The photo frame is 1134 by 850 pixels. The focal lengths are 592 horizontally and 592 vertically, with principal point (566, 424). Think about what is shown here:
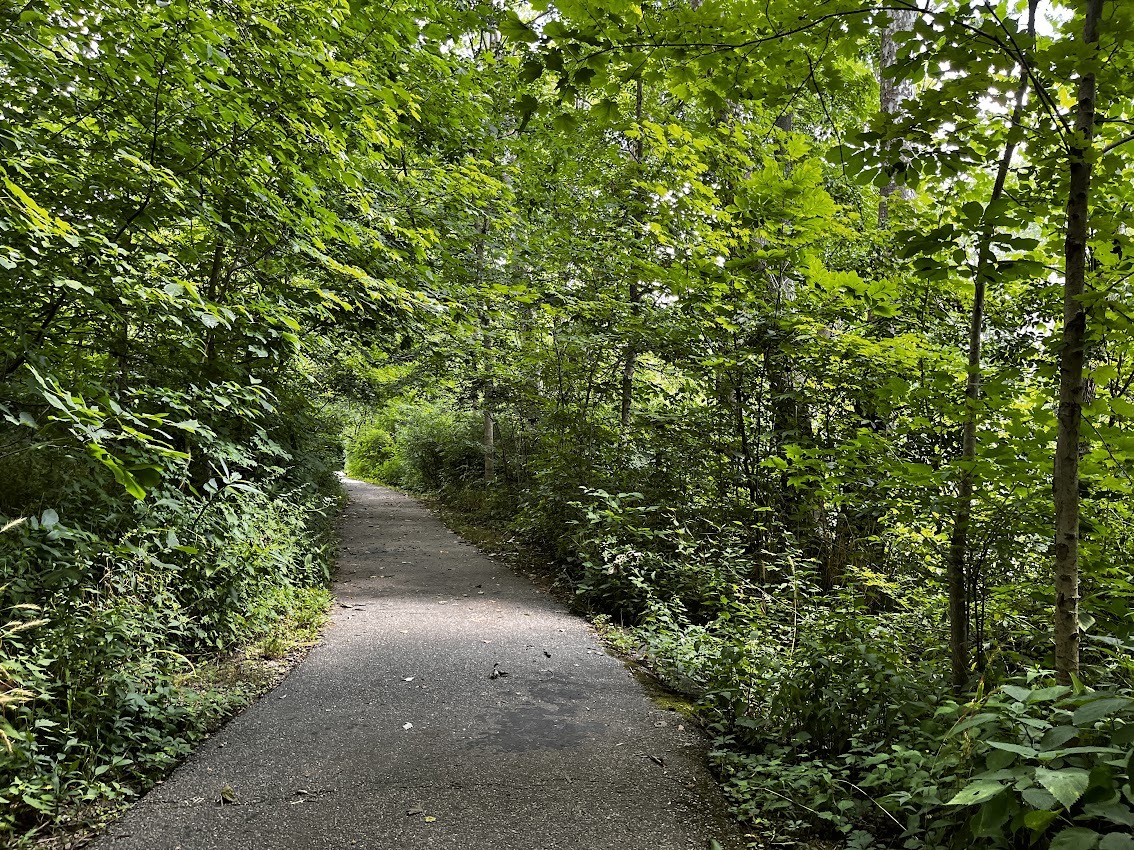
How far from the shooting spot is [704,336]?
6.73 meters

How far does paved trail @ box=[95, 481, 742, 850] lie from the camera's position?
2.96 m

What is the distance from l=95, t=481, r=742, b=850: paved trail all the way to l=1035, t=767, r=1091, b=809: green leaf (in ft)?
5.77

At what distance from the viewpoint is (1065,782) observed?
1580 mm

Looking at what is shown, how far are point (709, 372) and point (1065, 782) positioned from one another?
5.50 metres

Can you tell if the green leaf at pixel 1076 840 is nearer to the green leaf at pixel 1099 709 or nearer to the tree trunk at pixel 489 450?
the green leaf at pixel 1099 709

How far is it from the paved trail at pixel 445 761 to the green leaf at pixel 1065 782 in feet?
5.77

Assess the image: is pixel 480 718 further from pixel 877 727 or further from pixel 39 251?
pixel 39 251

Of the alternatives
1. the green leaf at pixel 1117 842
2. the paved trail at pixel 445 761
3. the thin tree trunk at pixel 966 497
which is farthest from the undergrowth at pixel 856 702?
the paved trail at pixel 445 761

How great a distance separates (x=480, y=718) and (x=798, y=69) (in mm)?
4462

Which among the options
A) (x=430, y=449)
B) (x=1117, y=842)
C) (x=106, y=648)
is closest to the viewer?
(x=1117, y=842)

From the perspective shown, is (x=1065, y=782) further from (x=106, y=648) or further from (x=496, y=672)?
(x=106, y=648)

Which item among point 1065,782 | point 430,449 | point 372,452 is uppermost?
point 430,449

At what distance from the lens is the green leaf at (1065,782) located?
5.06 feet

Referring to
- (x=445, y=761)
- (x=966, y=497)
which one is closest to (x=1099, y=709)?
(x=966, y=497)
